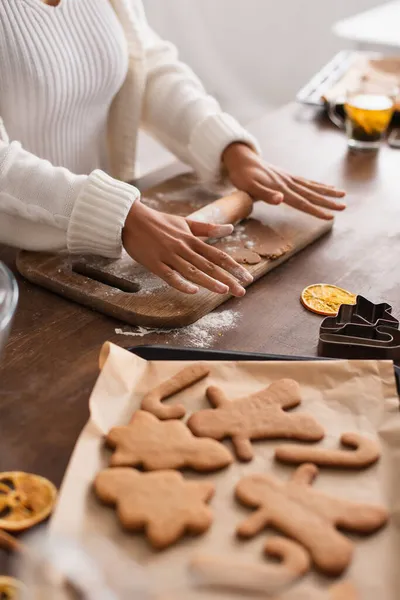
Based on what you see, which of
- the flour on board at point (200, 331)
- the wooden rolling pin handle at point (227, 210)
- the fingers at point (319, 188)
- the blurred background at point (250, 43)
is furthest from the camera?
the blurred background at point (250, 43)

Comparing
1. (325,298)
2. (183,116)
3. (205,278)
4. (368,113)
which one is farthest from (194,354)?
(368,113)

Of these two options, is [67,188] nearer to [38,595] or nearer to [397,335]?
[397,335]

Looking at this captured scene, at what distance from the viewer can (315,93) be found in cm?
191

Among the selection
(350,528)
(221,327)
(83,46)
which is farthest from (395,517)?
(83,46)

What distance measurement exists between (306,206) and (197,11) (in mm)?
2642

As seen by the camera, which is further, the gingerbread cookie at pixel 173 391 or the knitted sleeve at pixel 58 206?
the knitted sleeve at pixel 58 206

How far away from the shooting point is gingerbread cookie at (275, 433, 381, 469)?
721 mm

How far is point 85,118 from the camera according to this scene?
1.48m

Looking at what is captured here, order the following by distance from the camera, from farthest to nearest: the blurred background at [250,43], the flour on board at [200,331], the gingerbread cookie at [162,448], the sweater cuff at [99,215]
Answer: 1. the blurred background at [250,43]
2. the sweater cuff at [99,215]
3. the flour on board at [200,331]
4. the gingerbread cookie at [162,448]

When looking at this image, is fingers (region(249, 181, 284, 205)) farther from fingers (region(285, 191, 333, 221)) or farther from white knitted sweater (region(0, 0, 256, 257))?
white knitted sweater (region(0, 0, 256, 257))

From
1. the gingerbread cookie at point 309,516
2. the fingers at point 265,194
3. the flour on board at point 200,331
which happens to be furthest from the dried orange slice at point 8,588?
the fingers at point 265,194

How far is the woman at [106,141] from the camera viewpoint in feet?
3.65

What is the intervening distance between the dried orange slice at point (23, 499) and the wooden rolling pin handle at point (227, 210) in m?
0.60

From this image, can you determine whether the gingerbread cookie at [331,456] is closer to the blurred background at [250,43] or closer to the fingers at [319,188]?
the fingers at [319,188]
